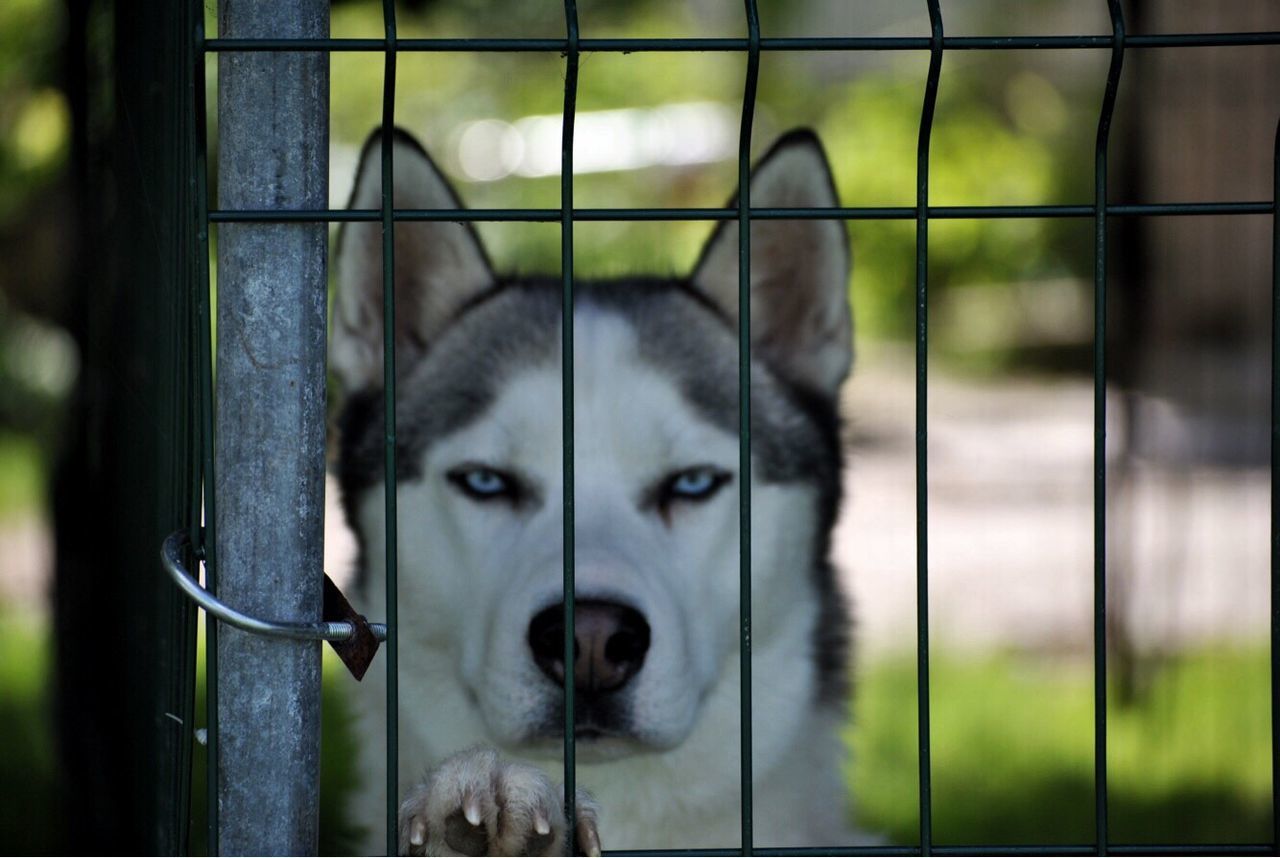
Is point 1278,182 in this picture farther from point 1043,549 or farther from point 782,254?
point 1043,549

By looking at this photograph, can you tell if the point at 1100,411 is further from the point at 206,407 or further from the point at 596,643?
the point at 596,643

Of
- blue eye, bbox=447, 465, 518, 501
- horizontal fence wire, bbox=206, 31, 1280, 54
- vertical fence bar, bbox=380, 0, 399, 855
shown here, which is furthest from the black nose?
horizontal fence wire, bbox=206, 31, 1280, 54

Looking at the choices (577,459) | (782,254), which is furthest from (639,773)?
(782,254)

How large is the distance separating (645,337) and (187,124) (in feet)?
5.05

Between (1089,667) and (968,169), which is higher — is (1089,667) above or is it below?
below

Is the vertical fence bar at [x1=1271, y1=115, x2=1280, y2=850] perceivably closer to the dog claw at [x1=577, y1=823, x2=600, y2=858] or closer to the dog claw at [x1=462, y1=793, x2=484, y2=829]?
the dog claw at [x1=577, y1=823, x2=600, y2=858]

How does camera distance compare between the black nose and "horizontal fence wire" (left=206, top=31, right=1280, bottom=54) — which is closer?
"horizontal fence wire" (left=206, top=31, right=1280, bottom=54)

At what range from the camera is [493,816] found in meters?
1.55

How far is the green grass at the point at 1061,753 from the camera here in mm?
4086

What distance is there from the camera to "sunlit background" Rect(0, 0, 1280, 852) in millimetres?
4004

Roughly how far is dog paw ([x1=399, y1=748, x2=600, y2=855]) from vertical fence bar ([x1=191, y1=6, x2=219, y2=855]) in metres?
0.23

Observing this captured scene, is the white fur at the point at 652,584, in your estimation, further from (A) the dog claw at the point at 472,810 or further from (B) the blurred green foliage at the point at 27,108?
(B) the blurred green foliage at the point at 27,108

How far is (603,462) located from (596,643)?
1.61 ft

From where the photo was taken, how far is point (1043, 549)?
6285 mm
